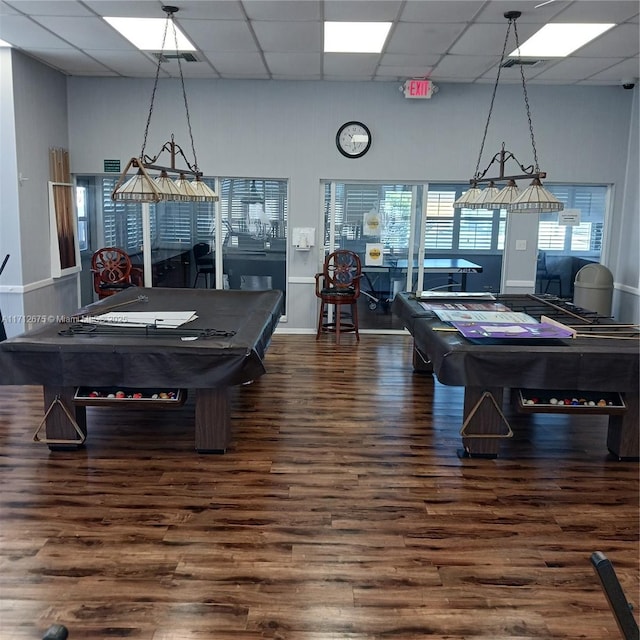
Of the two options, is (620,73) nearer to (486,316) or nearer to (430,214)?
(430,214)

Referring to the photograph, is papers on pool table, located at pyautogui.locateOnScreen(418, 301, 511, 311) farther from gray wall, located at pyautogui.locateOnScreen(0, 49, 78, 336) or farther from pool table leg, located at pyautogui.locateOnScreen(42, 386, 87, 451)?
gray wall, located at pyautogui.locateOnScreen(0, 49, 78, 336)

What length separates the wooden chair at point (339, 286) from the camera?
273 inches

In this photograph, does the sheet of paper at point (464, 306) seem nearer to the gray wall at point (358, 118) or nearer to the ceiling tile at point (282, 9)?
the ceiling tile at point (282, 9)

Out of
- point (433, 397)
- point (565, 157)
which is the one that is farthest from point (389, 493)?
point (565, 157)

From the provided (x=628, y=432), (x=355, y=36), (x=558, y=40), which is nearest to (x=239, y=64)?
(x=355, y=36)

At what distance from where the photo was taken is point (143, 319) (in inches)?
164

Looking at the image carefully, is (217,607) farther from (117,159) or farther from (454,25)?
(117,159)

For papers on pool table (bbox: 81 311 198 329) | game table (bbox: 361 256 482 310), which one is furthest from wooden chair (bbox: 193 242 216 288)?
papers on pool table (bbox: 81 311 198 329)

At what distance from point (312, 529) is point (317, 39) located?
4.16 meters

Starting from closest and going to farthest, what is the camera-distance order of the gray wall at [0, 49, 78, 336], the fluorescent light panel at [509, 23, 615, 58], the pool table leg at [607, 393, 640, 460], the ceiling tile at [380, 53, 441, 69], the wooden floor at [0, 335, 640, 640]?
1. the wooden floor at [0, 335, 640, 640]
2. the pool table leg at [607, 393, 640, 460]
3. the fluorescent light panel at [509, 23, 615, 58]
4. the ceiling tile at [380, 53, 441, 69]
5. the gray wall at [0, 49, 78, 336]

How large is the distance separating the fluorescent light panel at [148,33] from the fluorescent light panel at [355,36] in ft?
4.12

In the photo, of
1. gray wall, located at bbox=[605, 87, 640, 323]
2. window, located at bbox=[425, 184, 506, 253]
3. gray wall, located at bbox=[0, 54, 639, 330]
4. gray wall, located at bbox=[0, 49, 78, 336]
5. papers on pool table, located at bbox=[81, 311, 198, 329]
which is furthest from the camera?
window, located at bbox=[425, 184, 506, 253]

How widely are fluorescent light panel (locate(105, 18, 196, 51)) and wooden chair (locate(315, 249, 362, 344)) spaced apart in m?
2.75

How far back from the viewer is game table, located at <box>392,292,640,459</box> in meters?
3.53
